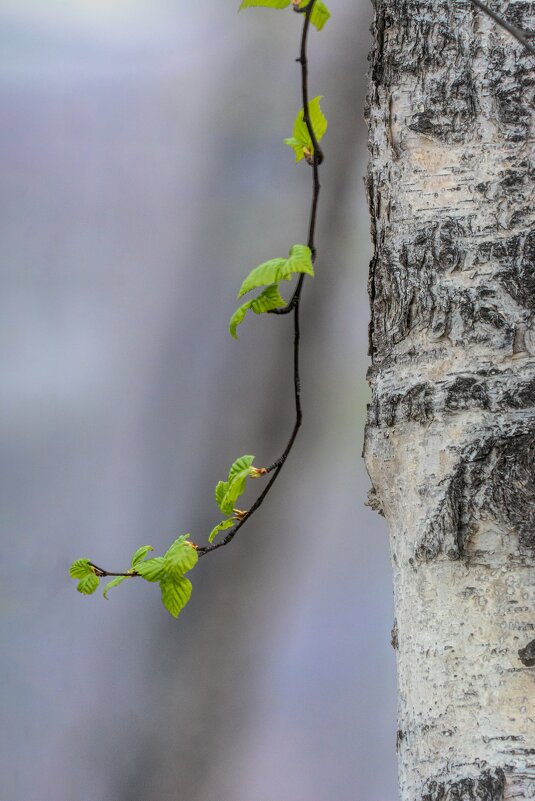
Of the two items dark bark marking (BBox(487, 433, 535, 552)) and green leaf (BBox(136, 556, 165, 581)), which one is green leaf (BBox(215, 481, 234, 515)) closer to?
green leaf (BBox(136, 556, 165, 581))

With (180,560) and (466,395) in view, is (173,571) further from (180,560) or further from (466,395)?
(466,395)

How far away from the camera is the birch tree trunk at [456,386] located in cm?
41

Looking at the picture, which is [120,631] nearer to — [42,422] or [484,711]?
[42,422]

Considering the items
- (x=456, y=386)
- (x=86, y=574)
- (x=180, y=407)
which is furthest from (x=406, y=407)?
(x=180, y=407)

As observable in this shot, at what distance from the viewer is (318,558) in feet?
3.63

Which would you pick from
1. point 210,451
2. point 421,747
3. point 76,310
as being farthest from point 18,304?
point 421,747

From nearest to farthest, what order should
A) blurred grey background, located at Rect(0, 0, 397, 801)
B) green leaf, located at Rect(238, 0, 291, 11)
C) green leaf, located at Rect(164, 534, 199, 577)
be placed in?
green leaf, located at Rect(238, 0, 291, 11) → green leaf, located at Rect(164, 534, 199, 577) → blurred grey background, located at Rect(0, 0, 397, 801)

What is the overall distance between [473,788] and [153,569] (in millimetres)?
213

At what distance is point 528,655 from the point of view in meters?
0.40

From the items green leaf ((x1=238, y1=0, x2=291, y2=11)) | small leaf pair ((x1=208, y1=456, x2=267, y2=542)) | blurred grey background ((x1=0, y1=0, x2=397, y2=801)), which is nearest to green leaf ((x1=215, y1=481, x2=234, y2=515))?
small leaf pair ((x1=208, y1=456, x2=267, y2=542))

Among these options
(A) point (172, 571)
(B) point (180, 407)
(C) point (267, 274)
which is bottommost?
(A) point (172, 571)

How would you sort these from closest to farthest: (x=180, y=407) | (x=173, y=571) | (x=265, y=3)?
1. (x=265, y=3)
2. (x=173, y=571)
3. (x=180, y=407)

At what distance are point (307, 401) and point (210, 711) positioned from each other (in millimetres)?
421

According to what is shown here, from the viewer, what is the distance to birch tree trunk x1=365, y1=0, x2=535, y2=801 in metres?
0.41
